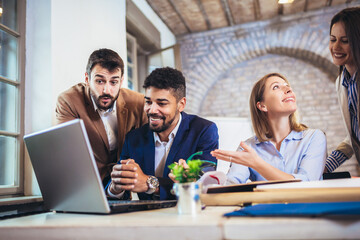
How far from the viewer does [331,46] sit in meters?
1.79

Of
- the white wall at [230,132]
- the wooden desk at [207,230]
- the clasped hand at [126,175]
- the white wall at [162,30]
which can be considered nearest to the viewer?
the wooden desk at [207,230]

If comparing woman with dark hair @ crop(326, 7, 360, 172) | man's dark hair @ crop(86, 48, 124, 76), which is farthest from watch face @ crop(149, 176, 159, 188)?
woman with dark hair @ crop(326, 7, 360, 172)

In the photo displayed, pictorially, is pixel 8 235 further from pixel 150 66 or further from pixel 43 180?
pixel 150 66

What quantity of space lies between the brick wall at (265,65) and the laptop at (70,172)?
4014mm

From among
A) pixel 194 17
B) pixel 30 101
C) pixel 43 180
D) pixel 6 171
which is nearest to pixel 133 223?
pixel 43 180

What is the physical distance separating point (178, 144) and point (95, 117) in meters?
0.53

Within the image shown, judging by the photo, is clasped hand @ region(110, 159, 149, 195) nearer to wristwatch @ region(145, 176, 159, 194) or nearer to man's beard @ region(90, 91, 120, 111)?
wristwatch @ region(145, 176, 159, 194)

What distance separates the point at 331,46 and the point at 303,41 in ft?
9.98

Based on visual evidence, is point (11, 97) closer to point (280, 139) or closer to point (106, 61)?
point (106, 61)

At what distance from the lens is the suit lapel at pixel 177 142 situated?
1510 millimetres

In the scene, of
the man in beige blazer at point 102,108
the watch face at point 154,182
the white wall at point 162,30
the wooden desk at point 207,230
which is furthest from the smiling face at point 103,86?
the white wall at point 162,30

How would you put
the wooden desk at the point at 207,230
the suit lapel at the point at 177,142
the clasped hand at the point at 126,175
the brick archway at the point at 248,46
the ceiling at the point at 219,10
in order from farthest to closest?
the brick archway at the point at 248,46 → the ceiling at the point at 219,10 → the suit lapel at the point at 177,142 → the clasped hand at the point at 126,175 → the wooden desk at the point at 207,230

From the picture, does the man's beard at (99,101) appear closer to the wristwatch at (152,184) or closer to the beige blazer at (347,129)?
the wristwatch at (152,184)

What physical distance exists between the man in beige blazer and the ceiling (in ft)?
8.63
